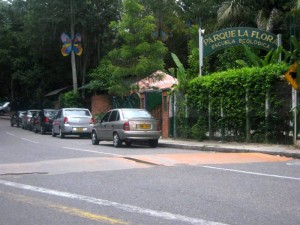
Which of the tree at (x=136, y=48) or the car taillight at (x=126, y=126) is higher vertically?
the tree at (x=136, y=48)

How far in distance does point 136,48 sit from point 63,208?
61.1 feet

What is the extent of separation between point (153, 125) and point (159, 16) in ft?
74.3

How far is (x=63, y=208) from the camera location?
767cm

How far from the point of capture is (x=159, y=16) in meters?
40.2

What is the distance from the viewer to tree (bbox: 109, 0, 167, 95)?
25594mm

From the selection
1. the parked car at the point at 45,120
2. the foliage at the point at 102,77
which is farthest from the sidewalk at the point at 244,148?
the foliage at the point at 102,77

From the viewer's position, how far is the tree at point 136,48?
84.0 ft

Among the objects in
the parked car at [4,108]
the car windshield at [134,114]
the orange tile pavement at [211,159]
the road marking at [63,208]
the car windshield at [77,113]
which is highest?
the parked car at [4,108]

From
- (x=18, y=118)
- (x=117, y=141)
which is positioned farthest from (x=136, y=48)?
(x=18, y=118)

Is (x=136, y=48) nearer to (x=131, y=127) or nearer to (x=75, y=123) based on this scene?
(x=75, y=123)

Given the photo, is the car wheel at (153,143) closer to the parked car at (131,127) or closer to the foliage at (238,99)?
the parked car at (131,127)

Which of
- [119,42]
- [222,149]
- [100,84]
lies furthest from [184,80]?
[119,42]

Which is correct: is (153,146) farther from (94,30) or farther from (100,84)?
(94,30)

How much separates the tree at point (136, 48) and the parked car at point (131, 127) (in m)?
6.29
